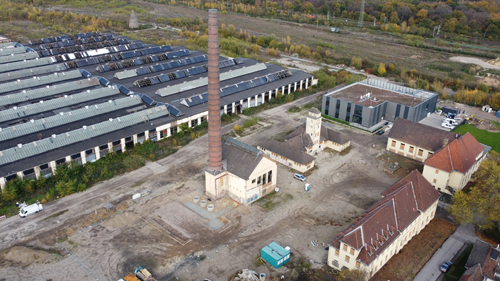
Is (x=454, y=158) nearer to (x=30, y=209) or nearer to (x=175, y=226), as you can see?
(x=175, y=226)

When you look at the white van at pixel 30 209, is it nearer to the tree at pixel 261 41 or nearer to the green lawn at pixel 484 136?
the green lawn at pixel 484 136

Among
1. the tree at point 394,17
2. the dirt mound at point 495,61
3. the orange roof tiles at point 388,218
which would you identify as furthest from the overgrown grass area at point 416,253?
the tree at point 394,17

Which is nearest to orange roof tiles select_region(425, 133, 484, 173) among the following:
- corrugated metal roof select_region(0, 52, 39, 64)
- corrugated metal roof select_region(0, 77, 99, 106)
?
corrugated metal roof select_region(0, 77, 99, 106)

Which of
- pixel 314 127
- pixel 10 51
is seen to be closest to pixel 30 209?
pixel 314 127

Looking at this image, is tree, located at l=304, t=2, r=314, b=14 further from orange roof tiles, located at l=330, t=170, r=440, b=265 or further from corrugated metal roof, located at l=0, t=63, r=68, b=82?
orange roof tiles, located at l=330, t=170, r=440, b=265

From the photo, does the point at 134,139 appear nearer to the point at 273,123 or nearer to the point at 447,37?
the point at 273,123

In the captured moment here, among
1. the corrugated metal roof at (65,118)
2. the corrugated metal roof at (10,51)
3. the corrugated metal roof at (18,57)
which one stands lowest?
the corrugated metal roof at (65,118)

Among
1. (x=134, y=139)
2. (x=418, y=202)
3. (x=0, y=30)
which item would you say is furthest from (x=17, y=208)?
(x=0, y=30)
